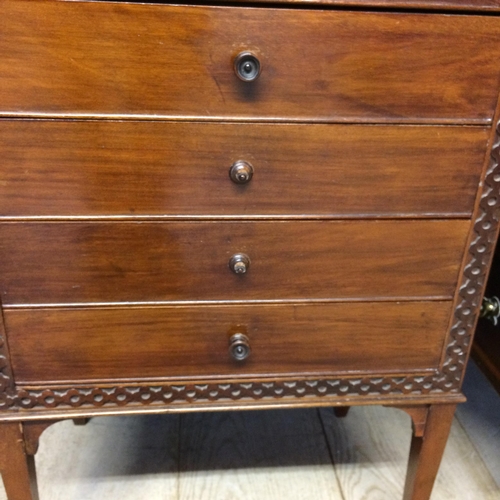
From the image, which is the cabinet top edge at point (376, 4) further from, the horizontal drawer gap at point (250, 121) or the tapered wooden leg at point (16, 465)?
the tapered wooden leg at point (16, 465)

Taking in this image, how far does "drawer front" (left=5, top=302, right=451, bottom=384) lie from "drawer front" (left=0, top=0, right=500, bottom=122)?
26cm

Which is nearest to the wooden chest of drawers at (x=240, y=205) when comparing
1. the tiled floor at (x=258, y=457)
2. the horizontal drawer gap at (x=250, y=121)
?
the horizontal drawer gap at (x=250, y=121)

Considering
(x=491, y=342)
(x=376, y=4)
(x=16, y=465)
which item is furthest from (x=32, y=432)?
(x=491, y=342)

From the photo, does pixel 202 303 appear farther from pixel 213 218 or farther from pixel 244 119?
pixel 244 119

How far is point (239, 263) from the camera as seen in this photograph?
675 mm

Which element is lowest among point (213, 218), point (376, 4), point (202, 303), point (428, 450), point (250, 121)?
point (428, 450)

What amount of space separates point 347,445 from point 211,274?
0.60 metres

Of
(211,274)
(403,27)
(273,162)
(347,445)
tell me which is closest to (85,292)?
(211,274)

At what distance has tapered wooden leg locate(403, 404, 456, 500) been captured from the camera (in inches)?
32.1

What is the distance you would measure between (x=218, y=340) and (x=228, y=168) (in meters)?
0.24

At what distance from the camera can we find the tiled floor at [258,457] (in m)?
1.00

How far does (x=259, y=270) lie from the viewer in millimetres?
700

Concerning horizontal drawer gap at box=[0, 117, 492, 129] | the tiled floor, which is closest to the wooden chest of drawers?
horizontal drawer gap at box=[0, 117, 492, 129]

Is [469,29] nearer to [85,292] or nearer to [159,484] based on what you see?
[85,292]
